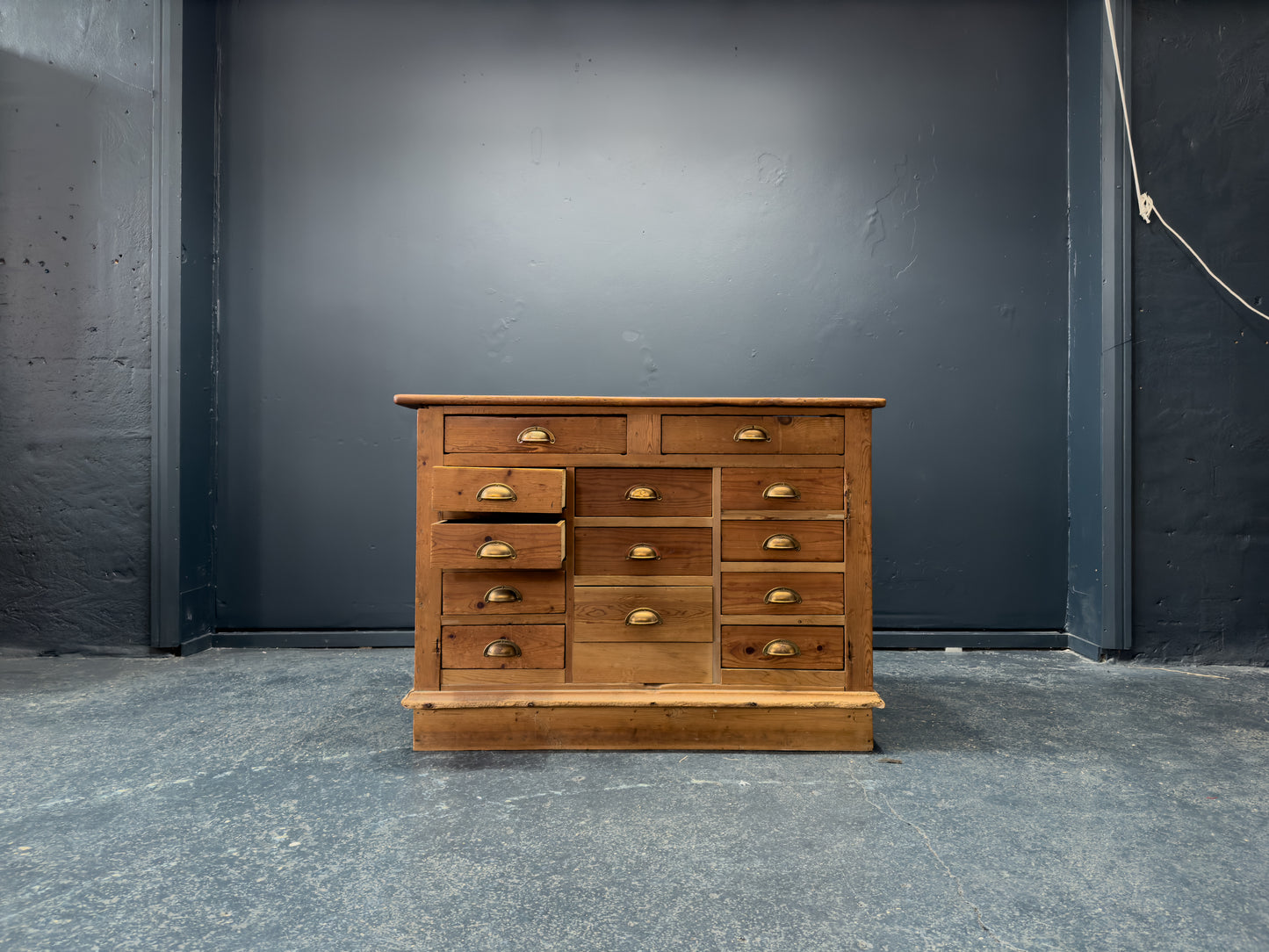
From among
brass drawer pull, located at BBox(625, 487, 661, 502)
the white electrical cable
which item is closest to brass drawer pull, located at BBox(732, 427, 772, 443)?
brass drawer pull, located at BBox(625, 487, 661, 502)

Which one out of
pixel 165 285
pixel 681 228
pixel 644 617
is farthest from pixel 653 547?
pixel 165 285

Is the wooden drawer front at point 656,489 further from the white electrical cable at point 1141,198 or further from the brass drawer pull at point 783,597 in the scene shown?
the white electrical cable at point 1141,198

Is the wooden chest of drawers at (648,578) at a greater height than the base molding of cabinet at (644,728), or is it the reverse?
the wooden chest of drawers at (648,578)

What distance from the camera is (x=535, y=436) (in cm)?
166

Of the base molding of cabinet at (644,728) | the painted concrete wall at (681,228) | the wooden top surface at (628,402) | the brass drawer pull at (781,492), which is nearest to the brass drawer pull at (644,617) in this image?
the base molding of cabinet at (644,728)

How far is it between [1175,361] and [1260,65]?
3.95 ft

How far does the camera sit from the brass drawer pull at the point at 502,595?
164 cm

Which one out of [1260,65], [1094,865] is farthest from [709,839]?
[1260,65]

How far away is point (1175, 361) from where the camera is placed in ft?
7.95

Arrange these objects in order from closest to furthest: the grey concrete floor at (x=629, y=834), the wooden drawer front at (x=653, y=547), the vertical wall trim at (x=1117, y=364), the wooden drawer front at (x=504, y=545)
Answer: the grey concrete floor at (x=629, y=834), the wooden drawer front at (x=504, y=545), the wooden drawer front at (x=653, y=547), the vertical wall trim at (x=1117, y=364)

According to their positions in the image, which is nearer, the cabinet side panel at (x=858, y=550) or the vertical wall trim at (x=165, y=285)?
the cabinet side panel at (x=858, y=550)

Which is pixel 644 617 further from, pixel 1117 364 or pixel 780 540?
pixel 1117 364

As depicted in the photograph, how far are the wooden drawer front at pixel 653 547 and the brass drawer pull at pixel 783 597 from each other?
182 mm

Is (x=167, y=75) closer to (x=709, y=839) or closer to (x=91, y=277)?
(x=91, y=277)
